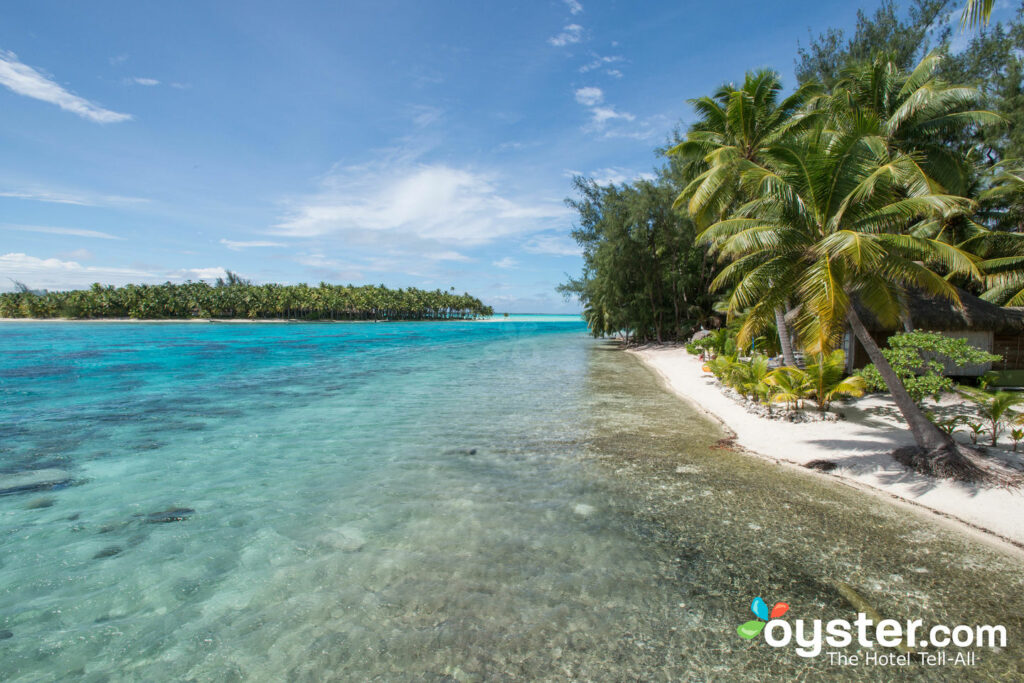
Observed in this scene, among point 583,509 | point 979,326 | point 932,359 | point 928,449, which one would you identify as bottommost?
point 583,509

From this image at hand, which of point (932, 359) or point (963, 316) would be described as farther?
point (963, 316)

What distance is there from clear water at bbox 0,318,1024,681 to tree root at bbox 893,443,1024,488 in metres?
1.65

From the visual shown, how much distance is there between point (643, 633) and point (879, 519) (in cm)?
442

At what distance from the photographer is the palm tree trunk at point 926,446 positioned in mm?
7188

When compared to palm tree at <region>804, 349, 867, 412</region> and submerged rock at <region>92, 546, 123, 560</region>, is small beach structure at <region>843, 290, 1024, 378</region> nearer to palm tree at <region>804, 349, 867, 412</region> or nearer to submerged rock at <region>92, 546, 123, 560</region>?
palm tree at <region>804, 349, 867, 412</region>

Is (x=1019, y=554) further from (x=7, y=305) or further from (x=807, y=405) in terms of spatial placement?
(x=7, y=305)

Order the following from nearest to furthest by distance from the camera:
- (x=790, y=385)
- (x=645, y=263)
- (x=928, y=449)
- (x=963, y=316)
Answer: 1. (x=928, y=449)
2. (x=790, y=385)
3. (x=963, y=316)
4. (x=645, y=263)

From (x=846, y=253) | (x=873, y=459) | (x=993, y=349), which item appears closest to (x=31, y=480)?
(x=846, y=253)

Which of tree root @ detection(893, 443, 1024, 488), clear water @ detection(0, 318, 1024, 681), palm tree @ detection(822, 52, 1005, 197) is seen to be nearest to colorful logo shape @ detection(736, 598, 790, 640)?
clear water @ detection(0, 318, 1024, 681)

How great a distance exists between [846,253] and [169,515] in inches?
426

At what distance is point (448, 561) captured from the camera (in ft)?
17.6

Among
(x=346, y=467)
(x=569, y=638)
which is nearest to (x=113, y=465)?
(x=346, y=467)

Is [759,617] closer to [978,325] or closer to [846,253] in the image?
[846,253]

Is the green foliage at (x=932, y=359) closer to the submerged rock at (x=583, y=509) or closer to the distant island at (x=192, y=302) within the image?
the submerged rock at (x=583, y=509)
